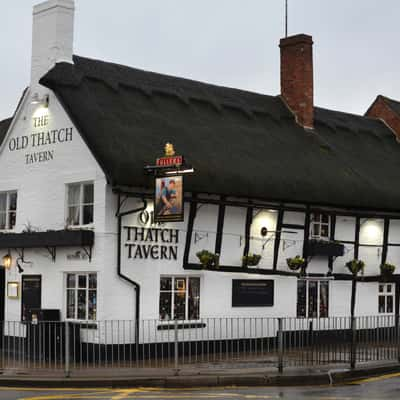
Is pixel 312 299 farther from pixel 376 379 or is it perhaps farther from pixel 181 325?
pixel 376 379

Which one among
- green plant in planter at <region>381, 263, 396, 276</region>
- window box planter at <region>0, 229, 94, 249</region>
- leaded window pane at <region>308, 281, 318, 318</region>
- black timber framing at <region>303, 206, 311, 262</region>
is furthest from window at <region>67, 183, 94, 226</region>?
green plant in planter at <region>381, 263, 396, 276</region>

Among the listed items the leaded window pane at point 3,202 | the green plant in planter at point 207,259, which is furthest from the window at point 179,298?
the leaded window pane at point 3,202

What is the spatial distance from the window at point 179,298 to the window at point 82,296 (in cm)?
185

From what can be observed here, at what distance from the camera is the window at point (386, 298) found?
1154 inches

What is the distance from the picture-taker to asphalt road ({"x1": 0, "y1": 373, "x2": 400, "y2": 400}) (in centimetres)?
1581

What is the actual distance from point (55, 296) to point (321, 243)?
8.37m

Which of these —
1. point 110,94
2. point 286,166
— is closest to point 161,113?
point 110,94

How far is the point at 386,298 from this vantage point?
2955 cm

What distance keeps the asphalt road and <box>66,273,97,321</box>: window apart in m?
5.44

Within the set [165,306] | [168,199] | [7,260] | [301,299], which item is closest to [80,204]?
[168,199]

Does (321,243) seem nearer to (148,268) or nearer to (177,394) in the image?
(148,268)

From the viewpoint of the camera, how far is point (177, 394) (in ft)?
53.9

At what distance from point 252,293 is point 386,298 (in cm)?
627

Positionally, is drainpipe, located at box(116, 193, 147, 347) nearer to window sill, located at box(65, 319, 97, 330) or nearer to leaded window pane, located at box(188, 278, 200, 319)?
window sill, located at box(65, 319, 97, 330)
